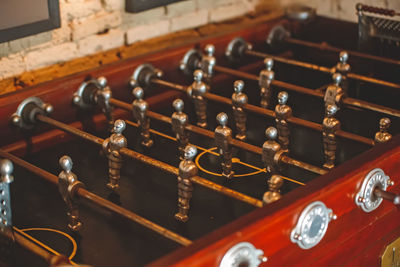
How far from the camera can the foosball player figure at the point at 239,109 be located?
2463 millimetres

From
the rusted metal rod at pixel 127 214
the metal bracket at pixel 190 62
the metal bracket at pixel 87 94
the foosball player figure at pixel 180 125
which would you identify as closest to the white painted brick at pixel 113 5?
the metal bracket at pixel 190 62

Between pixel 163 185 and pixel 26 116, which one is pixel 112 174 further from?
pixel 26 116

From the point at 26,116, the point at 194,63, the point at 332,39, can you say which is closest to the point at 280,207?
the point at 26,116

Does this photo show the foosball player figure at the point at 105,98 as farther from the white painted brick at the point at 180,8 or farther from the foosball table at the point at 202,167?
the white painted brick at the point at 180,8

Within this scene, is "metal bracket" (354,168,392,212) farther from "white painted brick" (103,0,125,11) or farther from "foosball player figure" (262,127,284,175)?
"white painted brick" (103,0,125,11)

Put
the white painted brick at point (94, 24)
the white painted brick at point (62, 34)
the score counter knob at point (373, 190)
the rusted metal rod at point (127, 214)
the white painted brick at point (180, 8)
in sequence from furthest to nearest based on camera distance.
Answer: the white painted brick at point (180, 8), the white painted brick at point (94, 24), the white painted brick at point (62, 34), the score counter knob at point (373, 190), the rusted metal rod at point (127, 214)

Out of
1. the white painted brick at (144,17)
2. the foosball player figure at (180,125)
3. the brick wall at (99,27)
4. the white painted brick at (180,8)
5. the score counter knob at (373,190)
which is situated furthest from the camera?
the white painted brick at (180,8)

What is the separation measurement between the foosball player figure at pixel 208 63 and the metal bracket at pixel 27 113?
0.77m

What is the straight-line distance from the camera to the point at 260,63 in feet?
10.8

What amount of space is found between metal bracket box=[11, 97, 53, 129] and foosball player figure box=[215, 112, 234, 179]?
69cm

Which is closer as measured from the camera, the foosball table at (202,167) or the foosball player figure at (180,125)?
the foosball table at (202,167)

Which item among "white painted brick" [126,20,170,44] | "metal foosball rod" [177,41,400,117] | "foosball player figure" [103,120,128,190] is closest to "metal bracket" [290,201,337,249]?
"foosball player figure" [103,120,128,190]

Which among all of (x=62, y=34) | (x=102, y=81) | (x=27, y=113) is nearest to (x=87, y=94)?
(x=102, y=81)

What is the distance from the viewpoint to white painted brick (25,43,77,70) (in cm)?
296
